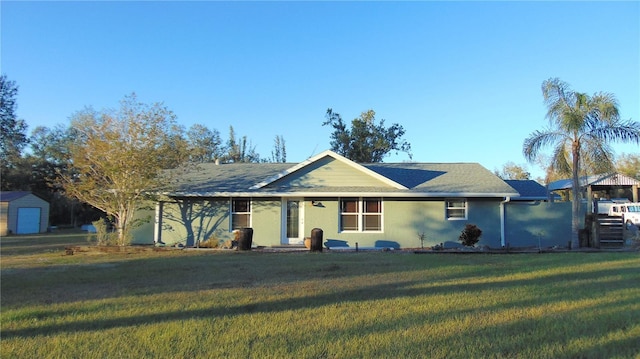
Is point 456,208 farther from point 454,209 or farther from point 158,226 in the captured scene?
point 158,226

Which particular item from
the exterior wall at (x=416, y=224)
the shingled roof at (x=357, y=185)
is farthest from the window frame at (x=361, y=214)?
the shingled roof at (x=357, y=185)

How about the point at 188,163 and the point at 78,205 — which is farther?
the point at 78,205

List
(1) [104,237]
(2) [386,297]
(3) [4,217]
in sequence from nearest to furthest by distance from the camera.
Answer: (2) [386,297], (1) [104,237], (3) [4,217]

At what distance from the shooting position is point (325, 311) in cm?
641

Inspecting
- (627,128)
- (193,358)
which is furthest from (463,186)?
(193,358)

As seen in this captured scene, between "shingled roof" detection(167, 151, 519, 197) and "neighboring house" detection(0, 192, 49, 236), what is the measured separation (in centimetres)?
1985

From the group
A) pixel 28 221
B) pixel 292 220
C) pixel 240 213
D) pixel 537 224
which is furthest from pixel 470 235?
pixel 28 221

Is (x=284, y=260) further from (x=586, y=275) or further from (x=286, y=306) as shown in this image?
(x=586, y=275)

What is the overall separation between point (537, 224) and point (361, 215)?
6878 mm

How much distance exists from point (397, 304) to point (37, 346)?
15.0 feet

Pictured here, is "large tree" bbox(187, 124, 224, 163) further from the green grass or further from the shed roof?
the green grass

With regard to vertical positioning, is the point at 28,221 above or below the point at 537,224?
above

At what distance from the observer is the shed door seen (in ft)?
110

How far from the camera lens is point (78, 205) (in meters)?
42.3
